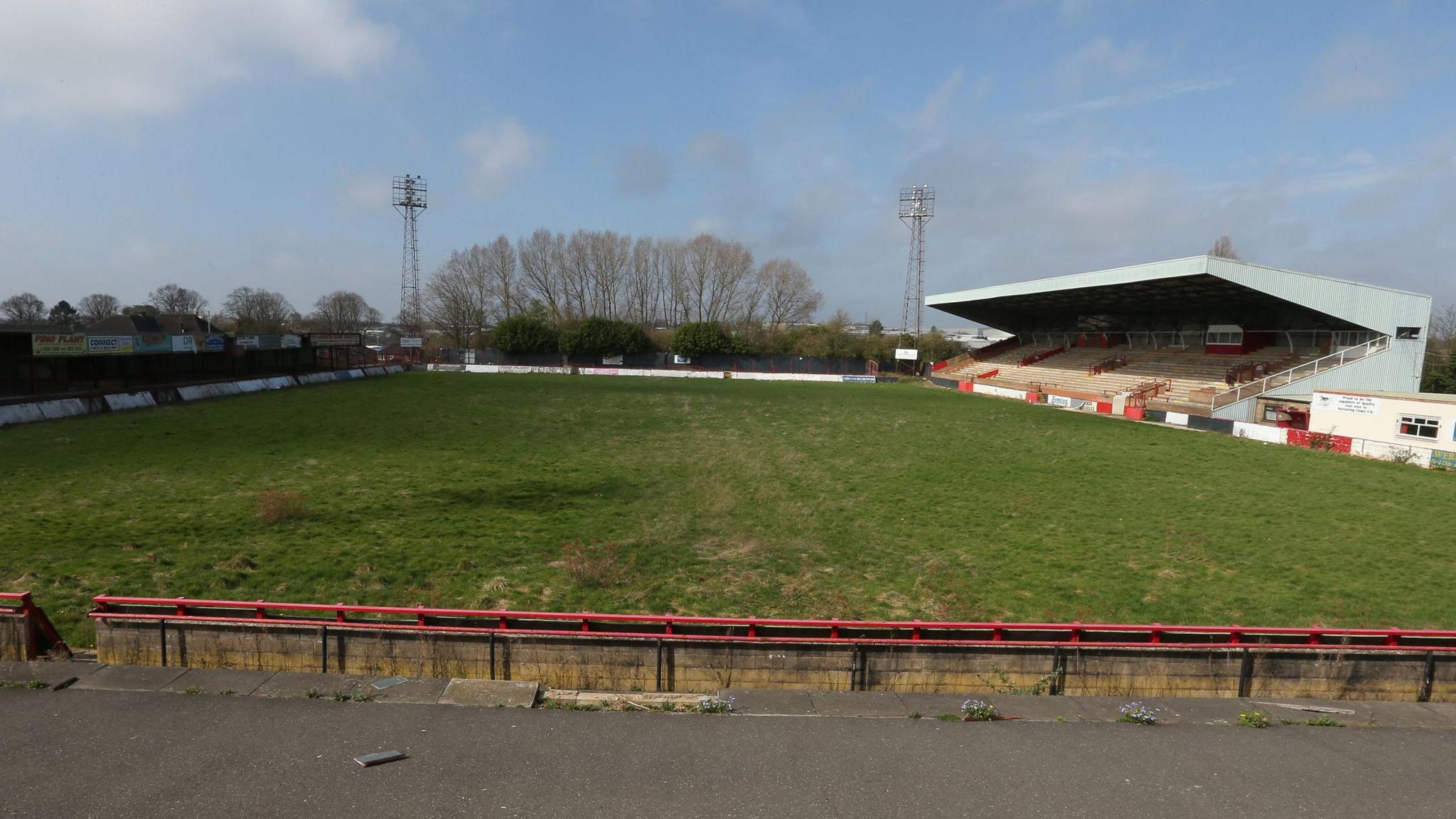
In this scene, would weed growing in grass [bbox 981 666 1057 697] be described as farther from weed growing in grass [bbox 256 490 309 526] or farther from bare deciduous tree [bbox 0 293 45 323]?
bare deciduous tree [bbox 0 293 45 323]

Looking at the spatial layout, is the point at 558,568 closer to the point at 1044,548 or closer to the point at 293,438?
the point at 1044,548

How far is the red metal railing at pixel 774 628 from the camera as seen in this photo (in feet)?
26.0

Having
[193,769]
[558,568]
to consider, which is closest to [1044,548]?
[558,568]

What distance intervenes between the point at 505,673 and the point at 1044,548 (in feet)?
35.2

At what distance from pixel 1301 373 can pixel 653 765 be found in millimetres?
42549

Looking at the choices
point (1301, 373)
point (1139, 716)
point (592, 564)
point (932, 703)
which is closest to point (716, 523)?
point (592, 564)

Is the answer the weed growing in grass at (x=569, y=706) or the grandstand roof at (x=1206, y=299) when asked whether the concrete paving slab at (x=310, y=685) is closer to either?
the weed growing in grass at (x=569, y=706)

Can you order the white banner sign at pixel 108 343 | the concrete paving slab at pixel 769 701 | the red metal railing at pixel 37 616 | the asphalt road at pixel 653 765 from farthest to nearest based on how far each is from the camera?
the white banner sign at pixel 108 343, the red metal railing at pixel 37 616, the concrete paving slab at pixel 769 701, the asphalt road at pixel 653 765

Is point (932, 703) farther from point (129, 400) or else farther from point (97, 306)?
point (97, 306)

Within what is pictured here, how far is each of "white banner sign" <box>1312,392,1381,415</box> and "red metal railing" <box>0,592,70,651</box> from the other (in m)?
37.2

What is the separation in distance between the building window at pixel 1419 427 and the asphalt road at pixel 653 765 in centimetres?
2418

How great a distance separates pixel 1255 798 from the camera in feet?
19.7

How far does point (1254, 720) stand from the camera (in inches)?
288

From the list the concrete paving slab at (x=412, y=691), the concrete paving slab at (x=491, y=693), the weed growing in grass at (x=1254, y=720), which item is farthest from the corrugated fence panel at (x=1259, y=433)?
the concrete paving slab at (x=412, y=691)
